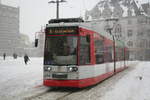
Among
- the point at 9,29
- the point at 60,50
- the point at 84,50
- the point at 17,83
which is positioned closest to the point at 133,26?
the point at 17,83

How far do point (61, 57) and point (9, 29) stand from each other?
157 meters

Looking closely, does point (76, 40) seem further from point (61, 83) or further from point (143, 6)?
point (143, 6)

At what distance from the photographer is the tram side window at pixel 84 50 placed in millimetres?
11440

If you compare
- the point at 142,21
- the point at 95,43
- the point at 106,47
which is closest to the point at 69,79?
the point at 95,43

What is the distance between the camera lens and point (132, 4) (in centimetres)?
9119

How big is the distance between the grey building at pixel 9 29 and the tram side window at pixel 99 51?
14890 cm

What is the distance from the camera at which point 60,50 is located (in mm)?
11305

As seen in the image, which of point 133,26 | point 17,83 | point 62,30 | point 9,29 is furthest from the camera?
point 9,29

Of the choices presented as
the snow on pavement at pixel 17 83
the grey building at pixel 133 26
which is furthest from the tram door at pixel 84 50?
the grey building at pixel 133 26

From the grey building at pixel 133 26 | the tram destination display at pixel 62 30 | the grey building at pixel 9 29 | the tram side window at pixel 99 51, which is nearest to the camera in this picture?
the tram destination display at pixel 62 30

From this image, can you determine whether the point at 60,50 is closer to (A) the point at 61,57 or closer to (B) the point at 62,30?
(A) the point at 61,57

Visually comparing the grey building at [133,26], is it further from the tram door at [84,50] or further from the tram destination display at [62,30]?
the tram destination display at [62,30]

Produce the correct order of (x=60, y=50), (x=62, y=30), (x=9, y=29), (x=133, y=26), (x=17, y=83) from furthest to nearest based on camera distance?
(x=9, y=29), (x=133, y=26), (x=17, y=83), (x=62, y=30), (x=60, y=50)

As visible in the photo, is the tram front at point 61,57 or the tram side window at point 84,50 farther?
the tram side window at point 84,50
